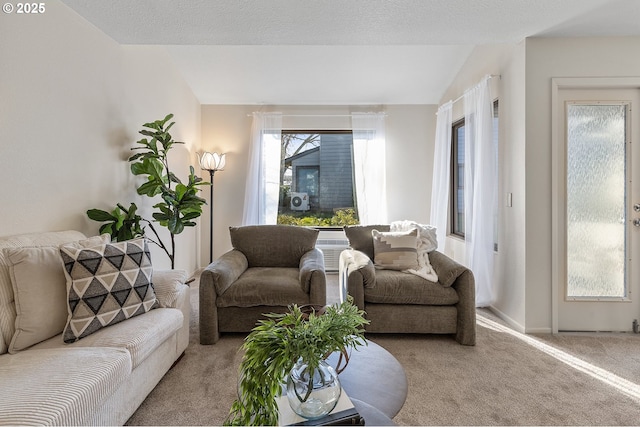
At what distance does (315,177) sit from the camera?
16.3 feet

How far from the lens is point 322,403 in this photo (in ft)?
3.10

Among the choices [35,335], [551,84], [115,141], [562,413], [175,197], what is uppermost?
[551,84]

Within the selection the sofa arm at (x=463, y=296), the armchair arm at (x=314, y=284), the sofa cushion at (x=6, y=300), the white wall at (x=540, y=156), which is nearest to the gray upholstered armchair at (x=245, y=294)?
the armchair arm at (x=314, y=284)

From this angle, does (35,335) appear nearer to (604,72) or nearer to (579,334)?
(579,334)

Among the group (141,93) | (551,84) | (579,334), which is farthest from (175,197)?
(579,334)

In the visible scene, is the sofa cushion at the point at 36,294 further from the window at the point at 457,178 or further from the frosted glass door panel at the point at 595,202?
the window at the point at 457,178

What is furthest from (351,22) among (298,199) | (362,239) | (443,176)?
(298,199)

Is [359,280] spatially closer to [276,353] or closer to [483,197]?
[483,197]

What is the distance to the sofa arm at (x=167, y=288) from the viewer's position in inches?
82.9

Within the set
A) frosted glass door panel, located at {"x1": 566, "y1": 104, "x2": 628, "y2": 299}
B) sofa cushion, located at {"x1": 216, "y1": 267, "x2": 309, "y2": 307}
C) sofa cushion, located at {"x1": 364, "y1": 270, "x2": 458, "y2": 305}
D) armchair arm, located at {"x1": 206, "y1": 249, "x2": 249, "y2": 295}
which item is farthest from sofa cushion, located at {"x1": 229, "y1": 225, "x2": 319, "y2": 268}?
frosted glass door panel, located at {"x1": 566, "y1": 104, "x2": 628, "y2": 299}

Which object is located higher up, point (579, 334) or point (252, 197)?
point (252, 197)

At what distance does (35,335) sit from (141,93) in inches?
99.7

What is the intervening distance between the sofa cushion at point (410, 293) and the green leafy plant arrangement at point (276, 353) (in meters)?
1.70
